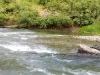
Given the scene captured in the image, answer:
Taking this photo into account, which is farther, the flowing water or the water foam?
the water foam

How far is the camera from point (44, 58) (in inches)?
853

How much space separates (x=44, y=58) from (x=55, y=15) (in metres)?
21.4

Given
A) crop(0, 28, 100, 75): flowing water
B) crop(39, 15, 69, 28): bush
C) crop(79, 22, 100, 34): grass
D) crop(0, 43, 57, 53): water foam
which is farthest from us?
crop(39, 15, 69, 28): bush

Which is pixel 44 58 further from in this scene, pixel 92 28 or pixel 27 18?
pixel 27 18

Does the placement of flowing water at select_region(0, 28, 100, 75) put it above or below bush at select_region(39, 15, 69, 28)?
above

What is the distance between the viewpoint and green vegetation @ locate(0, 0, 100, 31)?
41000mm

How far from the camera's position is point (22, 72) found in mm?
17359

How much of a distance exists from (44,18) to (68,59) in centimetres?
2148

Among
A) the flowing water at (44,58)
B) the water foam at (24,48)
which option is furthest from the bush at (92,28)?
the water foam at (24,48)

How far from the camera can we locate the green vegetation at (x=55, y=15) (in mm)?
41000

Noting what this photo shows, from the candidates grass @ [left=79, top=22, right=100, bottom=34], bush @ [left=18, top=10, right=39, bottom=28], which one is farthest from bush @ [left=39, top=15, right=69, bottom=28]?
grass @ [left=79, top=22, right=100, bottom=34]

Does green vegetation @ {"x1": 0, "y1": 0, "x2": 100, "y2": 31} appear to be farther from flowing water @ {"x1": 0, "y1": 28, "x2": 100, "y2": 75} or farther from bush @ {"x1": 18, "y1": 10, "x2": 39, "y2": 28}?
flowing water @ {"x1": 0, "y1": 28, "x2": 100, "y2": 75}

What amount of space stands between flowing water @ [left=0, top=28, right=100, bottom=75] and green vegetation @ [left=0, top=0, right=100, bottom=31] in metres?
10.3

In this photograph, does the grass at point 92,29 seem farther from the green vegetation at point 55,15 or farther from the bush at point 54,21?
the bush at point 54,21
